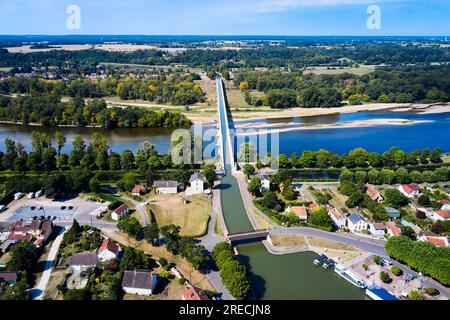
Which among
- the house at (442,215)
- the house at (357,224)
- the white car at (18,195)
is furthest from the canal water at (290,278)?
the white car at (18,195)

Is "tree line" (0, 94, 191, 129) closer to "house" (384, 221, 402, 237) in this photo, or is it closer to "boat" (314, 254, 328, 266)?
"house" (384, 221, 402, 237)

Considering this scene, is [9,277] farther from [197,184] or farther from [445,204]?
[445,204]

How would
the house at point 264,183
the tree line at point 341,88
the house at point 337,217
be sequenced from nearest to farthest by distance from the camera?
the house at point 337,217 < the house at point 264,183 < the tree line at point 341,88

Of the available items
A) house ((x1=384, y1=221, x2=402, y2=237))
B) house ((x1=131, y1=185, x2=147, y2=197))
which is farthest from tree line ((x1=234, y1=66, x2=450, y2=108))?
house ((x1=384, y1=221, x2=402, y2=237))

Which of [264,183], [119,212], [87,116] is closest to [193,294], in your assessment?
[119,212]

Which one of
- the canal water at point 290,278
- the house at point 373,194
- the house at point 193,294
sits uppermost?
the house at point 373,194

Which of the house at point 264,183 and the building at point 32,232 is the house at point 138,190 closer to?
the building at point 32,232

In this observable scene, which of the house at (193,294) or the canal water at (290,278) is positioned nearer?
the house at (193,294)
